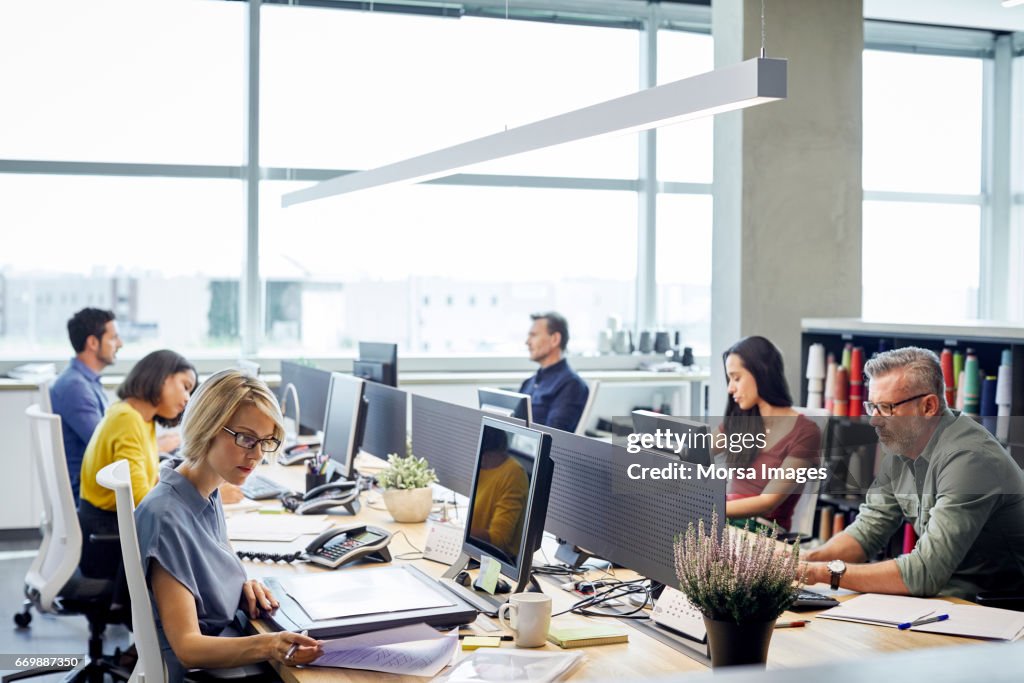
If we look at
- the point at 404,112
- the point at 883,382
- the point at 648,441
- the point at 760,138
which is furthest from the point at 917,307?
the point at 648,441

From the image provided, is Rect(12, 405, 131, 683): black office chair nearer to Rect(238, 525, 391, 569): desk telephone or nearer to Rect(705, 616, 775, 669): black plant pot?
Rect(238, 525, 391, 569): desk telephone

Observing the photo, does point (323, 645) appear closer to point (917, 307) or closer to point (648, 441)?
point (648, 441)

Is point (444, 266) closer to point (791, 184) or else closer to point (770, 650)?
point (791, 184)

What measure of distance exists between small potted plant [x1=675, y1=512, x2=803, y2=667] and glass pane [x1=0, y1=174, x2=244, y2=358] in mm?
5550


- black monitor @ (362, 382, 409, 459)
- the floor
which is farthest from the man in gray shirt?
the floor

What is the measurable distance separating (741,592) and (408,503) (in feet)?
5.63

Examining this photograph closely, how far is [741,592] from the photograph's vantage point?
169cm

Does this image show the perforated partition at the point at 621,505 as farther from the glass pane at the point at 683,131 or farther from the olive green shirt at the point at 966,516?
the glass pane at the point at 683,131

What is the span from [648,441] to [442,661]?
79 cm

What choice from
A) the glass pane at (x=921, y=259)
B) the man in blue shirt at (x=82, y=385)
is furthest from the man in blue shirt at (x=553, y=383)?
the glass pane at (x=921, y=259)

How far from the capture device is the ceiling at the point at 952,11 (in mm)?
5938

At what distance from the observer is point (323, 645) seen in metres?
1.97

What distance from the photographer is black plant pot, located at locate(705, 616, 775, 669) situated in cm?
171

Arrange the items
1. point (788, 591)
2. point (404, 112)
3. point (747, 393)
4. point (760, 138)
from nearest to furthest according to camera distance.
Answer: point (788, 591), point (747, 393), point (760, 138), point (404, 112)
